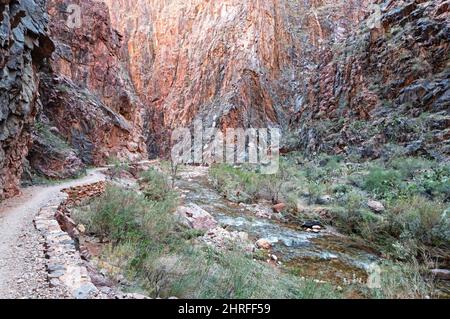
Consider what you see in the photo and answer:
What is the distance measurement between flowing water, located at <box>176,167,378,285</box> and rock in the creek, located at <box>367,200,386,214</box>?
73.5 inches

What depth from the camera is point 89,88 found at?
76.4 feet

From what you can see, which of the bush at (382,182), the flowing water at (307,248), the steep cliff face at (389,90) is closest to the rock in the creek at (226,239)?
the flowing water at (307,248)

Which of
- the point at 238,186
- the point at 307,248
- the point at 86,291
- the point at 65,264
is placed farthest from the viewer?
the point at 238,186

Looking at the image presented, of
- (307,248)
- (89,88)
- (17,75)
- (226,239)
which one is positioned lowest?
(307,248)

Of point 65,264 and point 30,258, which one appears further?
point 30,258

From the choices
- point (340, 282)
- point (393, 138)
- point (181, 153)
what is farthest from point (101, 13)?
point (340, 282)

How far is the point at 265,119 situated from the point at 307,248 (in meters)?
31.0

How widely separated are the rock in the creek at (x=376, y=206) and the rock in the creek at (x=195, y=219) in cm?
501

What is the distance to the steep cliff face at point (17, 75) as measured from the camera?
7.25 m

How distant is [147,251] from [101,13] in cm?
2555

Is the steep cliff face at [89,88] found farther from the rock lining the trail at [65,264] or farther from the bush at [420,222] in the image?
the bush at [420,222]

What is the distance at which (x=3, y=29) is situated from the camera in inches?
269

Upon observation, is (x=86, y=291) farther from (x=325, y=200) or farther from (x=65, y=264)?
(x=325, y=200)

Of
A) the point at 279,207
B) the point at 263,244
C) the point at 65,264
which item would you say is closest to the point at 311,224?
the point at 279,207
